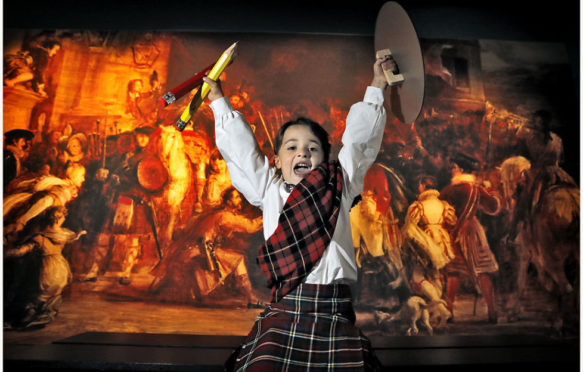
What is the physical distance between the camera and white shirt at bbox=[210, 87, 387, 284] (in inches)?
52.9

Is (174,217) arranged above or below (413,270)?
above

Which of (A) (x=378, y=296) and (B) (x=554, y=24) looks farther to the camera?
(B) (x=554, y=24)

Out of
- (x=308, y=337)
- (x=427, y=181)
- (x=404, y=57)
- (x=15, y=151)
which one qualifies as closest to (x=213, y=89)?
(x=404, y=57)

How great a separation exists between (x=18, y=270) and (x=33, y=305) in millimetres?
323

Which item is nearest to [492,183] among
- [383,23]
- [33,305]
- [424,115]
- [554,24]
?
[424,115]

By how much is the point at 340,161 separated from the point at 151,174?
250 centimetres

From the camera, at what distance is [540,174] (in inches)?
143

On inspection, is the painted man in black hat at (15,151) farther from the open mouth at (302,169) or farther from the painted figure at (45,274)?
the open mouth at (302,169)

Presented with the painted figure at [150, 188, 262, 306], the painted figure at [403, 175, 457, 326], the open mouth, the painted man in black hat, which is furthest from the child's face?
the painted man in black hat

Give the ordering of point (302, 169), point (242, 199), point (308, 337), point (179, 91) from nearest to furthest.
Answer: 1. point (308, 337)
2. point (179, 91)
3. point (302, 169)
4. point (242, 199)

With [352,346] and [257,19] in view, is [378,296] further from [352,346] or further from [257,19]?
[257,19]

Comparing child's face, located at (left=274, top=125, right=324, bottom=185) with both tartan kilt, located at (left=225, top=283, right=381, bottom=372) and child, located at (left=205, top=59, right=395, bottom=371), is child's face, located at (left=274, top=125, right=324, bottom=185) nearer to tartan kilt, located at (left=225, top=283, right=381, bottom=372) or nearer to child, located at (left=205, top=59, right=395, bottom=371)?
child, located at (left=205, top=59, right=395, bottom=371)

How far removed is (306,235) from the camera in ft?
4.25

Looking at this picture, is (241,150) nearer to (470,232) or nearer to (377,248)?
(377,248)
